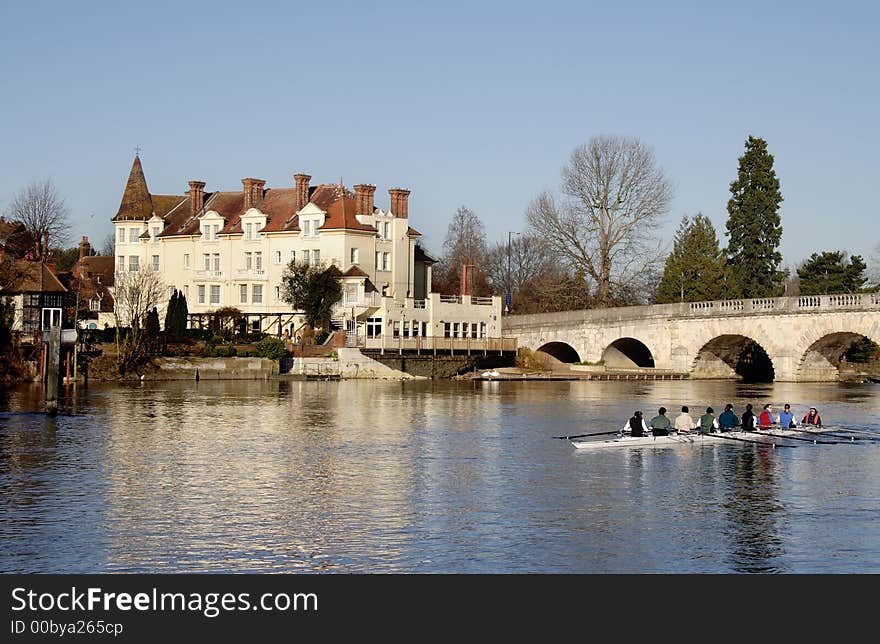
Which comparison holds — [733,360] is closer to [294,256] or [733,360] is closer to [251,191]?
[294,256]

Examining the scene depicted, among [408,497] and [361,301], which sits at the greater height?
[361,301]

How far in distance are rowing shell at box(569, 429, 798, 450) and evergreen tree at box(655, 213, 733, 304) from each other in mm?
51286

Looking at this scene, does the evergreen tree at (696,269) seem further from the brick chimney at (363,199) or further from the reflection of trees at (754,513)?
the reflection of trees at (754,513)

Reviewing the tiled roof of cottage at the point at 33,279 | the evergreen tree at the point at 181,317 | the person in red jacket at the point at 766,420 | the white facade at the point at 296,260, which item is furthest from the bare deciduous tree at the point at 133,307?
the person in red jacket at the point at 766,420

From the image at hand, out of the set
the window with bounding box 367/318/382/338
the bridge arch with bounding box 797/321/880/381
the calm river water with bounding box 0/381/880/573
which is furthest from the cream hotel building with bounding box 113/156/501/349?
the calm river water with bounding box 0/381/880/573

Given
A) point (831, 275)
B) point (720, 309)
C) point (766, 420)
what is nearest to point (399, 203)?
point (720, 309)

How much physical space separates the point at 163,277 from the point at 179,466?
184 feet

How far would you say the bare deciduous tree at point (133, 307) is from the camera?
223 feet

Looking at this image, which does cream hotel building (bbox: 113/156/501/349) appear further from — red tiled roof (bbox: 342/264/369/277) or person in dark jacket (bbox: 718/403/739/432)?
person in dark jacket (bbox: 718/403/739/432)

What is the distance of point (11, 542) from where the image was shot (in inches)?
842

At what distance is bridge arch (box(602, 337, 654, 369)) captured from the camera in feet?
272

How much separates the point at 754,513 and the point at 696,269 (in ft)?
217

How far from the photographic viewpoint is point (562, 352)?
8950 cm
